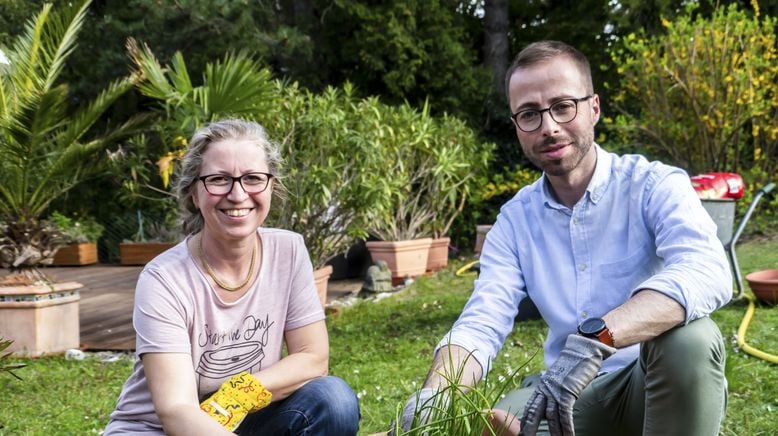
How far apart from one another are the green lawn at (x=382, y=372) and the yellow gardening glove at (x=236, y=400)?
82cm

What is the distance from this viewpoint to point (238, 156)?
2.27 m

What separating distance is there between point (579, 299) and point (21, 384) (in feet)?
11.9

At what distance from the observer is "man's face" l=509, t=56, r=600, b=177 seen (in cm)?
208

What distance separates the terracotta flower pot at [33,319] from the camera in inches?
215

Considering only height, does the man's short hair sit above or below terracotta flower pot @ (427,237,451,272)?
above

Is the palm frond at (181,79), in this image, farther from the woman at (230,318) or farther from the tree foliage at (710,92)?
the tree foliage at (710,92)

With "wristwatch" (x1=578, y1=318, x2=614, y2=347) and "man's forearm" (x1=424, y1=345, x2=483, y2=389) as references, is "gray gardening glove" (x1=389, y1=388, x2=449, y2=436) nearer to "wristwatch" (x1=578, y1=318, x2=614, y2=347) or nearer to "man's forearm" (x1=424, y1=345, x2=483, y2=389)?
"man's forearm" (x1=424, y1=345, x2=483, y2=389)

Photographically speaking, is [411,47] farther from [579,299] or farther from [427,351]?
[579,299]

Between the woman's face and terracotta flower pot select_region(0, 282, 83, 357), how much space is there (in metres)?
3.72

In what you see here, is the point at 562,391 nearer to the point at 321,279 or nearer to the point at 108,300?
the point at 321,279

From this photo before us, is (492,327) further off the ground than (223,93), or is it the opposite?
(223,93)

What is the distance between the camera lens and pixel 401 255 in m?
8.84

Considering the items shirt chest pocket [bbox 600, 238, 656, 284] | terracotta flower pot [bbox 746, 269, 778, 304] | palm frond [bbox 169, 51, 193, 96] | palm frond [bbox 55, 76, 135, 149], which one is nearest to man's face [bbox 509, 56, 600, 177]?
shirt chest pocket [bbox 600, 238, 656, 284]

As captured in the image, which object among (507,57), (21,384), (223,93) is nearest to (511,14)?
(507,57)
